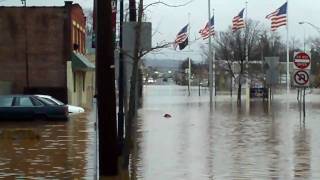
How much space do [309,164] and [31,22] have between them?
33.2 m

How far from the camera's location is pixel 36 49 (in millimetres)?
46000

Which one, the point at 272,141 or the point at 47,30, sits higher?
the point at 47,30

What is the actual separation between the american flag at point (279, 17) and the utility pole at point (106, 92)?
154 feet

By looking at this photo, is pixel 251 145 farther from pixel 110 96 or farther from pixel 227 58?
pixel 227 58

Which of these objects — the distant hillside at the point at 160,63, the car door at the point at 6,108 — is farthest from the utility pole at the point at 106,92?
the distant hillside at the point at 160,63

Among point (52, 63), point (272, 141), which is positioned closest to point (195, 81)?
point (52, 63)

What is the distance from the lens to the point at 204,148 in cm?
1934

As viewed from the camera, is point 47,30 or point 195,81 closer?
A: point 47,30

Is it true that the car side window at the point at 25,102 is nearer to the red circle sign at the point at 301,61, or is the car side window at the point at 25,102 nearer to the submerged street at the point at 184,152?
the submerged street at the point at 184,152

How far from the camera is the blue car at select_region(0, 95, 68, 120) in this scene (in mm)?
33375

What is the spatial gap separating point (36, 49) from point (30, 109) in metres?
13.2

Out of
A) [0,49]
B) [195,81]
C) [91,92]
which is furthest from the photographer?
[195,81]

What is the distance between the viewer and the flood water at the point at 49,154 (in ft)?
46.4

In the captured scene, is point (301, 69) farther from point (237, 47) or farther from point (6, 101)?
point (237, 47)
